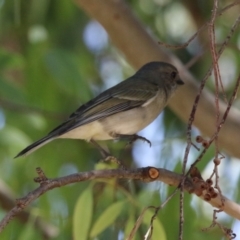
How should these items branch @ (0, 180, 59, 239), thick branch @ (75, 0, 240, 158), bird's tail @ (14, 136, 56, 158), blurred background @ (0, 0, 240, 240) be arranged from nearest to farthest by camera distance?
bird's tail @ (14, 136, 56, 158)
blurred background @ (0, 0, 240, 240)
thick branch @ (75, 0, 240, 158)
branch @ (0, 180, 59, 239)

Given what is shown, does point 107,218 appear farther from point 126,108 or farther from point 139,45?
point 139,45

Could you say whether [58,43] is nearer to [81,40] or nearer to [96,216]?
[81,40]

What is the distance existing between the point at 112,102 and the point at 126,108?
0.10 m

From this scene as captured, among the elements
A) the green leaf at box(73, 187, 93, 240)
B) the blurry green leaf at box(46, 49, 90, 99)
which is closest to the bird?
the blurry green leaf at box(46, 49, 90, 99)

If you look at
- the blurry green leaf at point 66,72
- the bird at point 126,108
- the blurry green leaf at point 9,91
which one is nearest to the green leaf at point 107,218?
the bird at point 126,108

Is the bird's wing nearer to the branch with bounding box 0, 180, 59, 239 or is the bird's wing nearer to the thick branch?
the thick branch

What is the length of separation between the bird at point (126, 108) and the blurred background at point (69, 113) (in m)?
0.18

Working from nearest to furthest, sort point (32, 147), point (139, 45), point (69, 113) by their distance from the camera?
point (32, 147) → point (139, 45) → point (69, 113)

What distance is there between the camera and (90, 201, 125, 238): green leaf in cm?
314

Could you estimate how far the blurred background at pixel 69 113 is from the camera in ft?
11.2

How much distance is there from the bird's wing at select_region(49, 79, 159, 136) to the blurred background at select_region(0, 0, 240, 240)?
237 mm

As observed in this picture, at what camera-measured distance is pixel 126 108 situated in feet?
12.5

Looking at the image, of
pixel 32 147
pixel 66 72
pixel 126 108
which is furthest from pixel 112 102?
pixel 32 147

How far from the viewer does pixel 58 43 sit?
5270 millimetres
